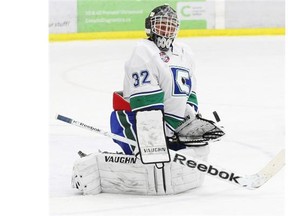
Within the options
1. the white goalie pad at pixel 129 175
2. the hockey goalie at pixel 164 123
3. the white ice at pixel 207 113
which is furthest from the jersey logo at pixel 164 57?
the white ice at pixel 207 113

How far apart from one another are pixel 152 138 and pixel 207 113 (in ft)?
7.93

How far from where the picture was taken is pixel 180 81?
296 cm

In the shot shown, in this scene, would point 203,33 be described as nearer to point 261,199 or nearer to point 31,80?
point 261,199

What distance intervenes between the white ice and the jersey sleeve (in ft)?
1.13

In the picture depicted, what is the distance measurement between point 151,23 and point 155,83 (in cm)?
26

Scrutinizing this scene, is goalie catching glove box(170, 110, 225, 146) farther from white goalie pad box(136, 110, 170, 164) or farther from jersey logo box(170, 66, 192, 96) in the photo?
white goalie pad box(136, 110, 170, 164)

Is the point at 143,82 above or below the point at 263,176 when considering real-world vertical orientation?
above

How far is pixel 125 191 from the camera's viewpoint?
9.88ft

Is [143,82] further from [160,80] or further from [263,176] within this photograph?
[263,176]

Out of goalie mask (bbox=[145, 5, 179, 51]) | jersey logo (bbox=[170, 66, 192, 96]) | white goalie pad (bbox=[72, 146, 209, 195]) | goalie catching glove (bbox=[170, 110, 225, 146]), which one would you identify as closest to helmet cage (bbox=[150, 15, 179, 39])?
goalie mask (bbox=[145, 5, 179, 51])

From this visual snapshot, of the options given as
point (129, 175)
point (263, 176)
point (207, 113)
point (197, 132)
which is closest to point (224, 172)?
point (263, 176)

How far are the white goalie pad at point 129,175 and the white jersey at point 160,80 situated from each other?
160 mm

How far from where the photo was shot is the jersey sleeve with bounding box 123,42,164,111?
9.37 ft

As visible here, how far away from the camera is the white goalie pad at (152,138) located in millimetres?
2773
